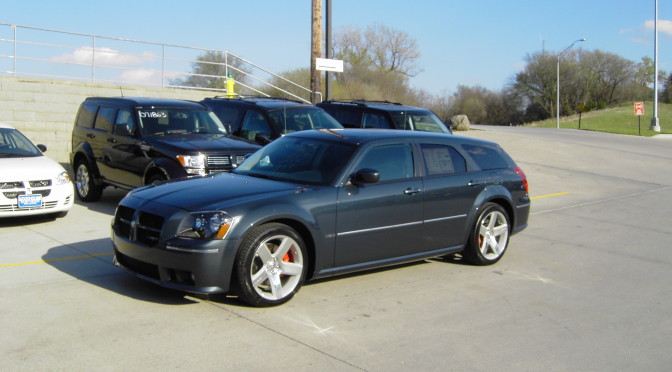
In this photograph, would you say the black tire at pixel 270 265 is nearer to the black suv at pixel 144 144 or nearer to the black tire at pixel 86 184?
the black suv at pixel 144 144

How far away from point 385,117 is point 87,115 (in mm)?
5947

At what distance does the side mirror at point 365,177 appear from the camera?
261 inches

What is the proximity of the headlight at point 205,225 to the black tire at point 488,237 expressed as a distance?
3279 mm

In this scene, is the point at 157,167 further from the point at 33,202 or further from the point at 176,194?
the point at 176,194

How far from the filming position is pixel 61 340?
16.5 feet

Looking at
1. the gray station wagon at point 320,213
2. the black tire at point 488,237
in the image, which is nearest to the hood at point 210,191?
the gray station wagon at point 320,213

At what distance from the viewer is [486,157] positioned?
8.30 metres

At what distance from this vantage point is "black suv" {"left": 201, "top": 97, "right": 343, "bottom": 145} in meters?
12.9

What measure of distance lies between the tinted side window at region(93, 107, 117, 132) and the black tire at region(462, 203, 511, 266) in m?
6.90

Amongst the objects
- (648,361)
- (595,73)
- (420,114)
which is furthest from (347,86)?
(595,73)

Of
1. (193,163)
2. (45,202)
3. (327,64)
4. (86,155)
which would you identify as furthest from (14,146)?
(327,64)

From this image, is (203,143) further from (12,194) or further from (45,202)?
(12,194)

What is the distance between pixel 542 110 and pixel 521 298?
82.8 m

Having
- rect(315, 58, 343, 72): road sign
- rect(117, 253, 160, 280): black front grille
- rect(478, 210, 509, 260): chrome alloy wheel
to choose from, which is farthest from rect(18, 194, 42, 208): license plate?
rect(315, 58, 343, 72): road sign
